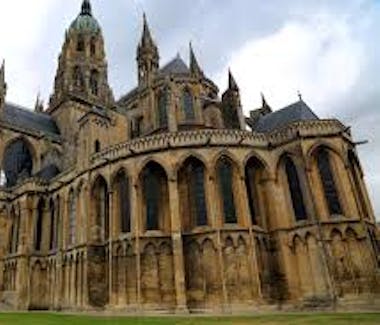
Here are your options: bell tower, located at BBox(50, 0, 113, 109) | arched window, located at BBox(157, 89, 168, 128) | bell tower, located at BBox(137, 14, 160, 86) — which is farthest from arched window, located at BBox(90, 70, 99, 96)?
arched window, located at BBox(157, 89, 168, 128)

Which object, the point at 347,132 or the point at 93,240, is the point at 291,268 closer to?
the point at 347,132

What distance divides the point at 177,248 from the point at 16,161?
2527cm

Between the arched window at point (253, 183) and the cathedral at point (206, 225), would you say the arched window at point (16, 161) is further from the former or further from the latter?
the arched window at point (253, 183)

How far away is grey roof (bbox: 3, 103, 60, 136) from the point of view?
38906 millimetres

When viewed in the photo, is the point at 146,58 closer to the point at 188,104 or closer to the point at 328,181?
the point at 188,104

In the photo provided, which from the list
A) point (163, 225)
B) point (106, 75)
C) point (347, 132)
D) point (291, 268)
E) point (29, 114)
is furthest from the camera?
point (106, 75)

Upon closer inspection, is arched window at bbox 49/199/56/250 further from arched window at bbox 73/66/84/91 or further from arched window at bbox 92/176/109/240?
arched window at bbox 73/66/84/91

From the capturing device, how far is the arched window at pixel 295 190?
74.7 ft

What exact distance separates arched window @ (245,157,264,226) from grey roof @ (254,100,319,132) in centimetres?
342

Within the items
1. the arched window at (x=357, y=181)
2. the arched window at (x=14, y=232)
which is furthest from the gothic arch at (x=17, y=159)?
the arched window at (x=357, y=181)

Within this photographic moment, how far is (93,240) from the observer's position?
80.3 feet

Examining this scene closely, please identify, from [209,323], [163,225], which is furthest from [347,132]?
[209,323]

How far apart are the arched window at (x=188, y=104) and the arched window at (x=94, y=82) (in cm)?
1803

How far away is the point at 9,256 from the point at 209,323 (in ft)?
69.4
